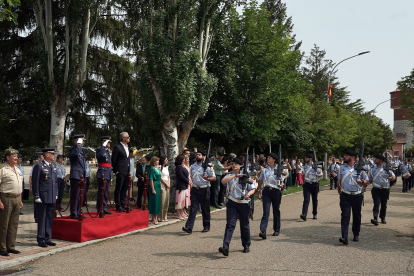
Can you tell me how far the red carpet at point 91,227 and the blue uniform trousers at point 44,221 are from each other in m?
0.50

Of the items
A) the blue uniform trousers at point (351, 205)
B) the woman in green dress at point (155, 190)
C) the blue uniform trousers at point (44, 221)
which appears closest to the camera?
the blue uniform trousers at point (44, 221)

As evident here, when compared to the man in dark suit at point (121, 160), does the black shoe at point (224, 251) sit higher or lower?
lower

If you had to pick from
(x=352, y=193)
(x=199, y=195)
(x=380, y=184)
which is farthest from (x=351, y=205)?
(x=199, y=195)

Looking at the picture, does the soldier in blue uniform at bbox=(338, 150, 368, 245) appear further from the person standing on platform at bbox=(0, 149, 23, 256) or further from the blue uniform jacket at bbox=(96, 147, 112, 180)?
the person standing on platform at bbox=(0, 149, 23, 256)

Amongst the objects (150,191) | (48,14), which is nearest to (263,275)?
(150,191)

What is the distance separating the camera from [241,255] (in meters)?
8.05

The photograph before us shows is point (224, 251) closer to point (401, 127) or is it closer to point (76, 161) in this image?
point (76, 161)

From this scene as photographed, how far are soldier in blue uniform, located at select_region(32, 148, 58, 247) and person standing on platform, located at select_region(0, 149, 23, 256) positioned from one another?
0.49 meters

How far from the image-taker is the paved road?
22.7ft

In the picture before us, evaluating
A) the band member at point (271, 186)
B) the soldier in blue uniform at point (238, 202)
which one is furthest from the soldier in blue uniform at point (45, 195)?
the band member at point (271, 186)

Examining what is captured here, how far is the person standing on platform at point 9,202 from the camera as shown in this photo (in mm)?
7812

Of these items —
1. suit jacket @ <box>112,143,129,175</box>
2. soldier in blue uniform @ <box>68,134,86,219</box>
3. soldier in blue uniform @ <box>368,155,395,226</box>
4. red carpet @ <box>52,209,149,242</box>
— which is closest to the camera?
red carpet @ <box>52,209,149,242</box>

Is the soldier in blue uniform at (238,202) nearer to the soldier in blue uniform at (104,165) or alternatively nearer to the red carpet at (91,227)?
the red carpet at (91,227)

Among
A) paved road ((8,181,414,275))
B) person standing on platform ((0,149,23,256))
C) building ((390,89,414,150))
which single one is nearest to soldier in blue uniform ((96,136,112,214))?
paved road ((8,181,414,275))
